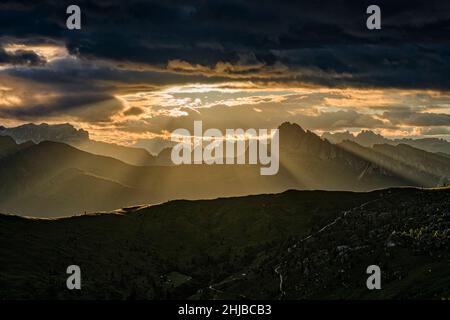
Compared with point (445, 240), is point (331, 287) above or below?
below

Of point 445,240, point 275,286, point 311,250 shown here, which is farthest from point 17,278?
point 445,240

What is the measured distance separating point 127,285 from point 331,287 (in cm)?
7881
